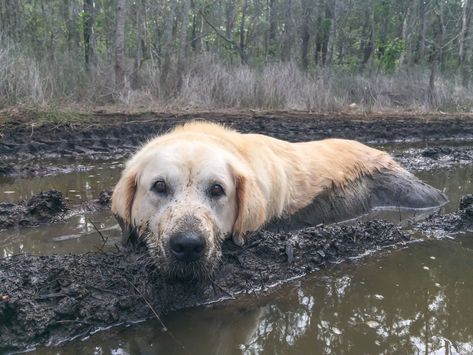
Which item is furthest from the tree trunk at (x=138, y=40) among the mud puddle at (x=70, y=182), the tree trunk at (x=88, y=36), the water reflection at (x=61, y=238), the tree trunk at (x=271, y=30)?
the water reflection at (x=61, y=238)

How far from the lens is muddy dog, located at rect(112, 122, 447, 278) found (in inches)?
134

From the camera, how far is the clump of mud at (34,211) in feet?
18.4

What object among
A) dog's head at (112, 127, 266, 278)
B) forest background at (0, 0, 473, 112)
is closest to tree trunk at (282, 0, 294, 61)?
forest background at (0, 0, 473, 112)

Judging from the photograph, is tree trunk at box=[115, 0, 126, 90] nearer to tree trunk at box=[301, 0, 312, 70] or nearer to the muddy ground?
the muddy ground

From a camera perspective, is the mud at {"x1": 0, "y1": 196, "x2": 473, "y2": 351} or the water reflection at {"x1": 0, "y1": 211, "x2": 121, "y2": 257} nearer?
the mud at {"x1": 0, "y1": 196, "x2": 473, "y2": 351}

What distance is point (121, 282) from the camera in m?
3.61

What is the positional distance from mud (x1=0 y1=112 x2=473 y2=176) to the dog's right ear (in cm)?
460

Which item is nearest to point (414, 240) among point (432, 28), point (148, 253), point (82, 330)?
point (148, 253)

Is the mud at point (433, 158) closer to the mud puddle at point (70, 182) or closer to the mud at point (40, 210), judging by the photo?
the mud puddle at point (70, 182)

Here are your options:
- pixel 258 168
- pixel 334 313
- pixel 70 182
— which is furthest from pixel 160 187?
pixel 70 182

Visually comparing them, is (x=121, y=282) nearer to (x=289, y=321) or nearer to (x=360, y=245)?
(x=289, y=321)

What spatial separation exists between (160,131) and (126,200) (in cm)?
753

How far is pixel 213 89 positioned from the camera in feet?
51.2

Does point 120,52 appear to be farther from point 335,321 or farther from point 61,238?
point 335,321
